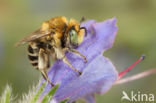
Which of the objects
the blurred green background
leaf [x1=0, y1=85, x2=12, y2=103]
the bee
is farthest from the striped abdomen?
the blurred green background

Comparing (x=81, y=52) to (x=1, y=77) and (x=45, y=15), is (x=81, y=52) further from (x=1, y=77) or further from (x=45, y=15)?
(x=45, y=15)

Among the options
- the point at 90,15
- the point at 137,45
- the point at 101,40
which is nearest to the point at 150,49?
the point at 137,45

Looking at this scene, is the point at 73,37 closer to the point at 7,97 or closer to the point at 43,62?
the point at 43,62

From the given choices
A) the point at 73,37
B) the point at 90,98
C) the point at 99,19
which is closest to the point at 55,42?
the point at 73,37

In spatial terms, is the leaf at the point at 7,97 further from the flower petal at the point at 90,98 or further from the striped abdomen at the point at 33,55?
the flower petal at the point at 90,98

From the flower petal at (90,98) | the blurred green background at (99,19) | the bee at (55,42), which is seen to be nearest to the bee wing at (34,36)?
the bee at (55,42)

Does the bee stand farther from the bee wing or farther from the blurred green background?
the blurred green background
